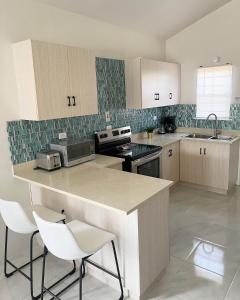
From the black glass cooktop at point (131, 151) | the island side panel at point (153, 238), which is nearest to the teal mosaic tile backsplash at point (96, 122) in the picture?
the black glass cooktop at point (131, 151)

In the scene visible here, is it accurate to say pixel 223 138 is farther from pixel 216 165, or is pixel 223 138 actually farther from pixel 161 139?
pixel 161 139

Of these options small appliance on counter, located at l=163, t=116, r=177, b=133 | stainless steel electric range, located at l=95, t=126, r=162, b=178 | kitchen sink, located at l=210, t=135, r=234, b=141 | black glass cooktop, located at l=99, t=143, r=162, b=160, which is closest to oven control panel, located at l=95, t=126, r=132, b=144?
stainless steel electric range, located at l=95, t=126, r=162, b=178

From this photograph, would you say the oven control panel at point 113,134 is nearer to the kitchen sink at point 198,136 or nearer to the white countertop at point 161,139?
the white countertop at point 161,139

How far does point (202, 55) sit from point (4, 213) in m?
3.79

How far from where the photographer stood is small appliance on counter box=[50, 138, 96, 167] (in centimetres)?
263

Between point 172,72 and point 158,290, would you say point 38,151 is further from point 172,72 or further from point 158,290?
point 172,72

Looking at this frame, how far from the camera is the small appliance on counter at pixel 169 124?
471 cm

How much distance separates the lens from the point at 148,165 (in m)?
3.38

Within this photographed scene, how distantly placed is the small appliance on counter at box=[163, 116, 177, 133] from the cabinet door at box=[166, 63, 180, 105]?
1.12 ft

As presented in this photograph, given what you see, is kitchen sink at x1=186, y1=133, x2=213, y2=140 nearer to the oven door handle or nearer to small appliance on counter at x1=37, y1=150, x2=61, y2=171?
the oven door handle

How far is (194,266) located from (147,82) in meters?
2.46

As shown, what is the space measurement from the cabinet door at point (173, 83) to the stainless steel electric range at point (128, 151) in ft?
3.46

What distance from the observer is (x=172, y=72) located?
4285 millimetres

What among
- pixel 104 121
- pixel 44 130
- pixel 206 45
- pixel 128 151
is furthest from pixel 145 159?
pixel 206 45
